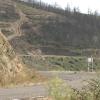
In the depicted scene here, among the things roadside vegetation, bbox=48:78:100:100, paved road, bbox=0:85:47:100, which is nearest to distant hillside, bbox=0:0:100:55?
paved road, bbox=0:85:47:100

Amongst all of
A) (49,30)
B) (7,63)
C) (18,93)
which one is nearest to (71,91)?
(18,93)

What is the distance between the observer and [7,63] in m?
26.9

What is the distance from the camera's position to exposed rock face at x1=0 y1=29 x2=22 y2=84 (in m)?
25.9

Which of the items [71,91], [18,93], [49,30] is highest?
[49,30]

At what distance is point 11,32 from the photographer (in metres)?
126

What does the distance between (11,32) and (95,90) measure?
115 metres

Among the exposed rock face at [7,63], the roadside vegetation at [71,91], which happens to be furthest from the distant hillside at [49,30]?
the roadside vegetation at [71,91]

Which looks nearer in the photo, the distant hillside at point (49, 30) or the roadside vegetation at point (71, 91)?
the roadside vegetation at point (71, 91)

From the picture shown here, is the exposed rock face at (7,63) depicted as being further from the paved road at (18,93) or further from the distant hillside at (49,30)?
the distant hillside at (49,30)

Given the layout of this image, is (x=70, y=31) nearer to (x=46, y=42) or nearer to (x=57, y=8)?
(x=46, y=42)

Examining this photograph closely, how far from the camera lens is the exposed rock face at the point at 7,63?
2589 cm

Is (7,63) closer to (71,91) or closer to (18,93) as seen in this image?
(18,93)

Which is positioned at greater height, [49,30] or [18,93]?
[49,30]

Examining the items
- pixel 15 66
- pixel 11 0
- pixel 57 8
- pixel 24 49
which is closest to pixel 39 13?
pixel 11 0
